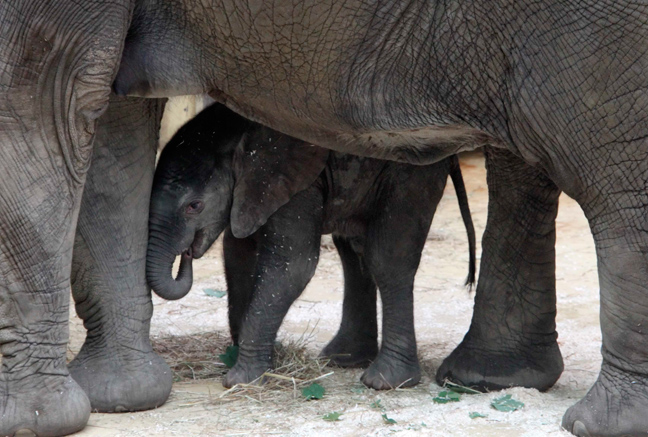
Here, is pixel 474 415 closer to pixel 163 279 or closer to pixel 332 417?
pixel 332 417

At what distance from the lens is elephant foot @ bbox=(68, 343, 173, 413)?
364cm

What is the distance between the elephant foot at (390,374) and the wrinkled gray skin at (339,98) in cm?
80

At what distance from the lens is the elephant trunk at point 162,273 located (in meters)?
3.86

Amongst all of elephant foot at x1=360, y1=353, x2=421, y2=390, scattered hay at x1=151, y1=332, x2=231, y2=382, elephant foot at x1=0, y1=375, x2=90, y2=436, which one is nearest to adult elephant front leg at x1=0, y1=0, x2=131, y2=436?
elephant foot at x1=0, y1=375, x2=90, y2=436

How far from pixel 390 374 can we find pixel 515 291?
533mm

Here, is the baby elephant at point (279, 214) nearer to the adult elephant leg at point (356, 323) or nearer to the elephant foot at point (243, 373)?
the elephant foot at point (243, 373)

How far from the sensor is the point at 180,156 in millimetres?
4062

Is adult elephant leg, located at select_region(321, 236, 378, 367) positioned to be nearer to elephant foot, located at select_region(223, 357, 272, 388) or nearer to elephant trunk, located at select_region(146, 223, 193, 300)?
elephant foot, located at select_region(223, 357, 272, 388)

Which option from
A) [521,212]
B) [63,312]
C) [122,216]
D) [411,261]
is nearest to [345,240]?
[411,261]

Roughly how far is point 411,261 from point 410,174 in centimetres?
31

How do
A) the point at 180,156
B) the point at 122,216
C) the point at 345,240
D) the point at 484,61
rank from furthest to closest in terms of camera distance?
1. the point at 345,240
2. the point at 180,156
3. the point at 122,216
4. the point at 484,61

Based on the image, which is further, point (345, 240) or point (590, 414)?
point (345, 240)

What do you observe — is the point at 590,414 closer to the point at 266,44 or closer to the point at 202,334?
the point at 266,44

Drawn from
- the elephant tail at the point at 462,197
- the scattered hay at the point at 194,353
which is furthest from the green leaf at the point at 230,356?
the elephant tail at the point at 462,197
